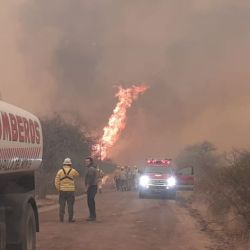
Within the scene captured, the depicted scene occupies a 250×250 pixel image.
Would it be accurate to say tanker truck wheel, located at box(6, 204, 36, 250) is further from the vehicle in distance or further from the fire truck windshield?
the fire truck windshield

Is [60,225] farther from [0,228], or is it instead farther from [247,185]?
[0,228]

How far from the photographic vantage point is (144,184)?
35062 millimetres

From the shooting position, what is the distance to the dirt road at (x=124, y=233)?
13523 mm

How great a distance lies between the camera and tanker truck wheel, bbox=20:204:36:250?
10.3 m

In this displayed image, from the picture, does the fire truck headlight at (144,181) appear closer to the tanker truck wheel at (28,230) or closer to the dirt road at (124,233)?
the dirt road at (124,233)

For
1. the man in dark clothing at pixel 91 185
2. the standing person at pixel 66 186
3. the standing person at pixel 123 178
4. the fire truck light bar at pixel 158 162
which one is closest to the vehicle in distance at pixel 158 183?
the fire truck light bar at pixel 158 162

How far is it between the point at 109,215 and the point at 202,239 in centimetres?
711

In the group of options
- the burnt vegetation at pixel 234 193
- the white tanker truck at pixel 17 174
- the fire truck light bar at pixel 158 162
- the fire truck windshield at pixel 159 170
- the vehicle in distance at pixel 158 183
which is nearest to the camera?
the white tanker truck at pixel 17 174

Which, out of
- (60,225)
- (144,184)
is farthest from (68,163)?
(144,184)

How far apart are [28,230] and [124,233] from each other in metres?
5.37

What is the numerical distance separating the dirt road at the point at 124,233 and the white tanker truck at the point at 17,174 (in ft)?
7.41

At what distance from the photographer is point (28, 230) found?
10781 mm

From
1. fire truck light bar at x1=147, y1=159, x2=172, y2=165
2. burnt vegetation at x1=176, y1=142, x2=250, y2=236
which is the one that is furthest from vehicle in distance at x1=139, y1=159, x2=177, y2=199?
burnt vegetation at x1=176, y1=142, x2=250, y2=236

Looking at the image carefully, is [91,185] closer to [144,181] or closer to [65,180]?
[65,180]
